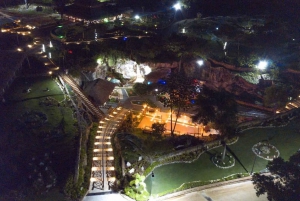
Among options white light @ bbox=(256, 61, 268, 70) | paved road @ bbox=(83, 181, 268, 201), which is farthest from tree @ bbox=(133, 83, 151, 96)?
paved road @ bbox=(83, 181, 268, 201)

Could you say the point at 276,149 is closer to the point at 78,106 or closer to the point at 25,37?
the point at 78,106

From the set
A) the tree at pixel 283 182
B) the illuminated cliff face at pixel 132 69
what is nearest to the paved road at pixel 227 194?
the tree at pixel 283 182

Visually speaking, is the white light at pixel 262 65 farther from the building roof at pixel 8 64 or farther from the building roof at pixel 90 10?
the building roof at pixel 8 64

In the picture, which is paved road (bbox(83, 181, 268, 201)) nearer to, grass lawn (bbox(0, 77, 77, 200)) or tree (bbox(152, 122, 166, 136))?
grass lawn (bbox(0, 77, 77, 200))

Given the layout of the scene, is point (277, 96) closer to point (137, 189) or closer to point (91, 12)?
point (137, 189)

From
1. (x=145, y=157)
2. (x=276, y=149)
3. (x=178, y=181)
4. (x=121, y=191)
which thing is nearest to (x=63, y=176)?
(x=121, y=191)

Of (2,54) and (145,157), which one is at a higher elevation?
(2,54)
